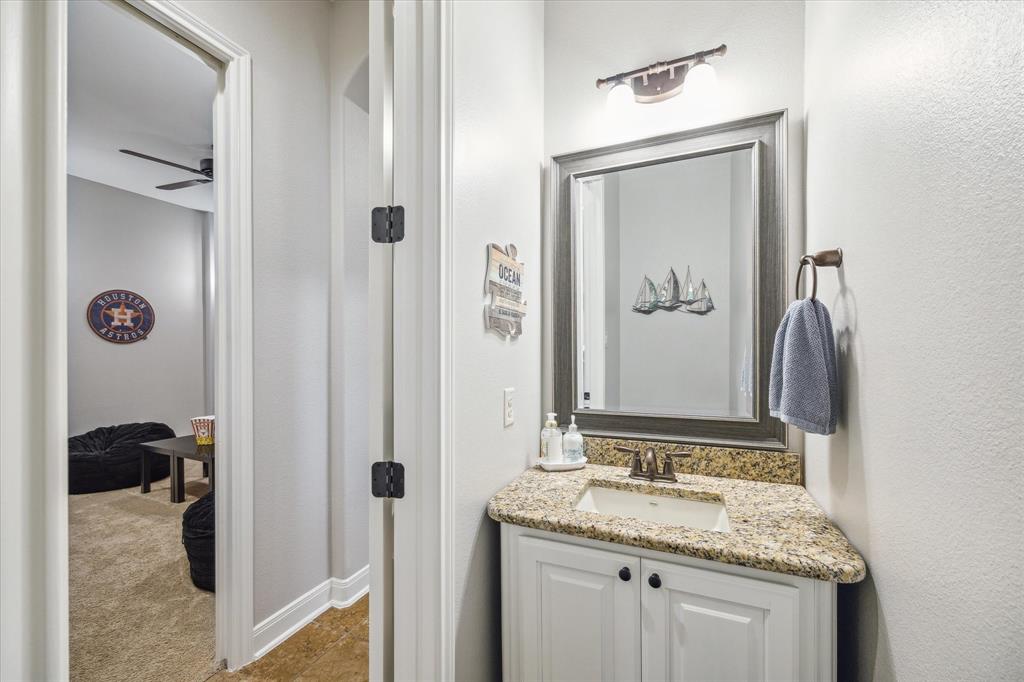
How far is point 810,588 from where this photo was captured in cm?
99

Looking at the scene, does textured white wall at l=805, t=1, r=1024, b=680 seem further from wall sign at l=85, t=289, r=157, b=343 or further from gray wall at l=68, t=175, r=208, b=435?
wall sign at l=85, t=289, r=157, b=343

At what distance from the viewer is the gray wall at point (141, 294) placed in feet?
14.5

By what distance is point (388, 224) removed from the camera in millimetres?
1117

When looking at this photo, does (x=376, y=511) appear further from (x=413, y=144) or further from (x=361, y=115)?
(x=361, y=115)

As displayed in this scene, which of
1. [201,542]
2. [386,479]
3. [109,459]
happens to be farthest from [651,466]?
[109,459]

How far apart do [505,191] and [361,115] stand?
121 centimetres

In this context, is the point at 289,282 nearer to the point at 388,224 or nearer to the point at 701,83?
the point at 388,224

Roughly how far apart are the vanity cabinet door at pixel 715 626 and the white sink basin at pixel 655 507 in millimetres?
285

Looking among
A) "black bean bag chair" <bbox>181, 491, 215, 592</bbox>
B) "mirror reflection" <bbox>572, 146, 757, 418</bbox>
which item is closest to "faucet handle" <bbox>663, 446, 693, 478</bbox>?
"mirror reflection" <bbox>572, 146, 757, 418</bbox>

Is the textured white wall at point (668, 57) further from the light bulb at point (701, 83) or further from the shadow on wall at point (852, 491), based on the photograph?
the shadow on wall at point (852, 491)

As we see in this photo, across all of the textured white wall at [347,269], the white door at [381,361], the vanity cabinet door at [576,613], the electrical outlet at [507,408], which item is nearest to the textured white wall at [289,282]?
the textured white wall at [347,269]

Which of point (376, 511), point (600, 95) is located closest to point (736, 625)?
point (376, 511)

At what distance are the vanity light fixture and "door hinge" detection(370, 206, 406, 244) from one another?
107 centimetres

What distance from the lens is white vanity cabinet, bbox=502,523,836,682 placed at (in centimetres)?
101
